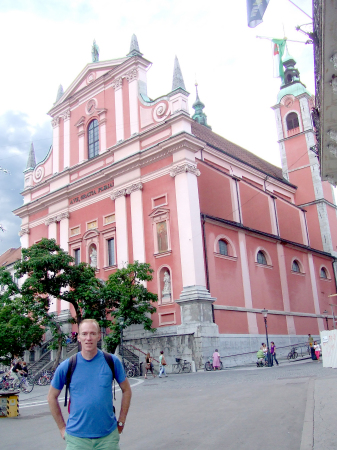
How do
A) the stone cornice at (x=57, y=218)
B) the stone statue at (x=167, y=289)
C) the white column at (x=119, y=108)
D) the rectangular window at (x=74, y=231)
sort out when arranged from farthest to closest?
the stone cornice at (x=57, y=218)
the rectangular window at (x=74, y=231)
the white column at (x=119, y=108)
the stone statue at (x=167, y=289)

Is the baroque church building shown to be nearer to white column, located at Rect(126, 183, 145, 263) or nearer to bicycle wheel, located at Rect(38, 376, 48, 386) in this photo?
white column, located at Rect(126, 183, 145, 263)

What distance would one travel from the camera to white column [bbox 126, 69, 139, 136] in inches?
1117

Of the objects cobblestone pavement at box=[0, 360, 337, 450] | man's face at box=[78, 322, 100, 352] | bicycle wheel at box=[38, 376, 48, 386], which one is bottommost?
cobblestone pavement at box=[0, 360, 337, 450]

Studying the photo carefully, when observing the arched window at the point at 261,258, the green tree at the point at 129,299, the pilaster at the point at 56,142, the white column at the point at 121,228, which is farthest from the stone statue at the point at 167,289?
the pilaster at the point at 56,142

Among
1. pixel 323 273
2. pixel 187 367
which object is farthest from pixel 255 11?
pixel 323 273

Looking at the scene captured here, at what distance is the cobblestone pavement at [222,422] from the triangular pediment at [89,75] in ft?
79.1

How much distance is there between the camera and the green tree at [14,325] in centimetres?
2331

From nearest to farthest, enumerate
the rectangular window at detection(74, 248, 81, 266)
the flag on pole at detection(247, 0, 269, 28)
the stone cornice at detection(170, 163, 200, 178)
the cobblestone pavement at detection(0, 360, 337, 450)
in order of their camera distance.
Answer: the cobblestone pavement at detection(0, 360, 337, 450), the flag on pole at detection(247, 0, 269, 28), the stone cornice at detection(170, 163, 200, 178), the rectangular window at detection(74, 248, 81, 266)

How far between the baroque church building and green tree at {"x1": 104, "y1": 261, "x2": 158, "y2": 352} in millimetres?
1523

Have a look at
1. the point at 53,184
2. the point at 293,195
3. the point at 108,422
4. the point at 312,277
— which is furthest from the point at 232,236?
the point at 108,422

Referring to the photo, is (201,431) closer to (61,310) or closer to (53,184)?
(61,310)

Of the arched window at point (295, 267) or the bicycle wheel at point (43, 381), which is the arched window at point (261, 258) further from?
the bicycle wheel at point (43, 381)

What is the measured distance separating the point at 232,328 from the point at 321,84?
15.4 meters

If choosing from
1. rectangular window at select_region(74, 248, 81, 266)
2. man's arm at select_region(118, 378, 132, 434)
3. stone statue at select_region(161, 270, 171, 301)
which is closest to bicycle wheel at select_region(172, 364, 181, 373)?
stone statue at select_region(161, 270, 171, 301)
